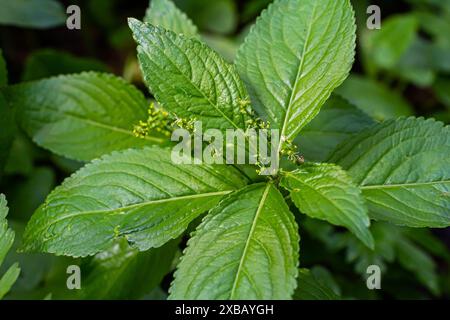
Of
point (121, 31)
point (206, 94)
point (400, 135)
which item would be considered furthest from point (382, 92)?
point (206, 94)

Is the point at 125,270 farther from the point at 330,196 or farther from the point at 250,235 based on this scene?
the point at 330,196

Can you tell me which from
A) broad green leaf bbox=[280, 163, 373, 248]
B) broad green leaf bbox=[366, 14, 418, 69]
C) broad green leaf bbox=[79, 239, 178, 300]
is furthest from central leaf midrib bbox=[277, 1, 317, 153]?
broad green leaf bbox=[366, 14, 418, 69]

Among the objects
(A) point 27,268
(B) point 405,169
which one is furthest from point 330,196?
(A) point 27,268

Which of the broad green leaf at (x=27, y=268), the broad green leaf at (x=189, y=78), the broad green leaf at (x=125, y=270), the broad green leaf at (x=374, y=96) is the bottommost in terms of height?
the broad green leaf at (x=27, y=268)

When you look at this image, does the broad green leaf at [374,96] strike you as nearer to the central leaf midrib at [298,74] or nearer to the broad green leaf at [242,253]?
the central leaf midrib at [298,74]

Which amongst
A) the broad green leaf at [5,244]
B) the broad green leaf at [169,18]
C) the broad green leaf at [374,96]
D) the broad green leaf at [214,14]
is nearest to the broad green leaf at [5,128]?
the broad green leaf at [5,244]

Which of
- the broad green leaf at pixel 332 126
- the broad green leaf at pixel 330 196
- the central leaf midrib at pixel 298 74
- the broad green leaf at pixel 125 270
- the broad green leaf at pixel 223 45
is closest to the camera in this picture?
the broad green leaf at pixel 330 196
